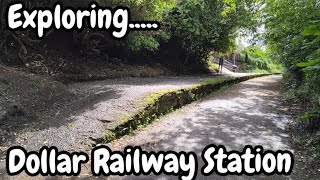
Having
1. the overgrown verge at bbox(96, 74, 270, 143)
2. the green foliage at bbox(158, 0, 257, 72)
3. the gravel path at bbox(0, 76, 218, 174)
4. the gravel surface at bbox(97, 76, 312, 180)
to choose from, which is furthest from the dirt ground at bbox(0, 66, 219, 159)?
the green foliage at bbox(158, 0, 257, 72)

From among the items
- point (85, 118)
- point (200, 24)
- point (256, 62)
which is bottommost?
point (85, 118)

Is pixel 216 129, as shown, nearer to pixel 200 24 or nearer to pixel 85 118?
pixel 85 118

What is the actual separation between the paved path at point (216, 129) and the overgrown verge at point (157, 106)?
0.62ft

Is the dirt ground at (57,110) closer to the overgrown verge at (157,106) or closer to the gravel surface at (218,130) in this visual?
the overgrown verge at (157,106)

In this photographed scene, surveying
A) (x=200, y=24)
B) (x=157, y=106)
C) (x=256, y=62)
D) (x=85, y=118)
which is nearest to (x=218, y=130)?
(x=157, y=106)

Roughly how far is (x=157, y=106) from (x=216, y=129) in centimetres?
169

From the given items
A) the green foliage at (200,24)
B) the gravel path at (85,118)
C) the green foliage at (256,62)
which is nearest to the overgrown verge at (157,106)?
the gravel path at (85,118)

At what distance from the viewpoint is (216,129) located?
6.95 meters

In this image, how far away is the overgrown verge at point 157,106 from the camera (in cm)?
629

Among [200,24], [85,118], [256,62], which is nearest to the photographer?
[85,118]

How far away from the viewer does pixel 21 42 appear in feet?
33.4

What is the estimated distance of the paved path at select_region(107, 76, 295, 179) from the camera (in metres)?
5.96

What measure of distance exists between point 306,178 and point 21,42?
910cm

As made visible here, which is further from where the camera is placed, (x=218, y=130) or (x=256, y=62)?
(x=256, y=62)
